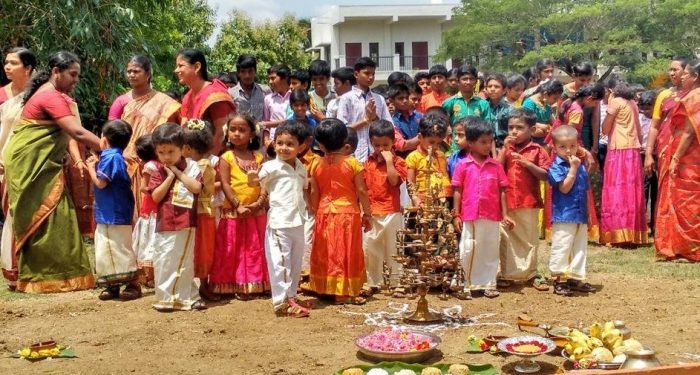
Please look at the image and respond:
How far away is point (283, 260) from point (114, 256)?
146 cm

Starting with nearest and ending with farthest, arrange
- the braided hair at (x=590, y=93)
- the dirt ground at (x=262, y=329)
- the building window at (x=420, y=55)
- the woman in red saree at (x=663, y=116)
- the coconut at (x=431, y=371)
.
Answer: the coconut at (x=431, y=371) → the dirt ground at (x=262, y=329) → the woman in red saree at (x=663, y=116) → the braided hair at (x=590, y=93) → the building window at (x=420, y=55)

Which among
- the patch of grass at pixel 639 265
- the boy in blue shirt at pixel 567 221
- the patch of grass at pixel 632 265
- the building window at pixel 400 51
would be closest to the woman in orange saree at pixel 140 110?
the boy in blue shirt at pixel 567 221

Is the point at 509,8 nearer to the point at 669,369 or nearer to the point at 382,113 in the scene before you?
the point at 382,113

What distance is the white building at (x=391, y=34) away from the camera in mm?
41062

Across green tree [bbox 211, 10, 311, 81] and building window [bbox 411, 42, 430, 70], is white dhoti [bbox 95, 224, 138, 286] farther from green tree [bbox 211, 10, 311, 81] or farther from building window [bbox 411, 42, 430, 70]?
building window [bbox 411, 42, 430, 70]

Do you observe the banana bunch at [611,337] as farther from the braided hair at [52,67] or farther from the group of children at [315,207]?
the braided hair at [52,67]

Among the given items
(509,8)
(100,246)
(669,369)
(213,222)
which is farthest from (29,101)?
(509,8)

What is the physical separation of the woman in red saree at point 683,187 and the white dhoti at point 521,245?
197 centimetres

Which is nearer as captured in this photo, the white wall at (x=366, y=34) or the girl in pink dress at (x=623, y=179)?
the girl in pink dress at (x=623, y=179)

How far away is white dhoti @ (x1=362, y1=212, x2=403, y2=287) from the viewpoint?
21.9ft

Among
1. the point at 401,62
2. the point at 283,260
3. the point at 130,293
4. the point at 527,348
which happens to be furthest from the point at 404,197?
the point at 401,62

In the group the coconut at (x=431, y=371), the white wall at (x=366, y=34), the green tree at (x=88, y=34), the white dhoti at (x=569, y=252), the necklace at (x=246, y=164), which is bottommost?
the coconut at (x=431, y=371)

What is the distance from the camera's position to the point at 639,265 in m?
7.75

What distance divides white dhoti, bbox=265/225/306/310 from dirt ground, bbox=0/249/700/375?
0.64 feet
